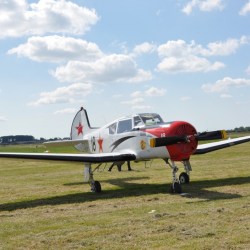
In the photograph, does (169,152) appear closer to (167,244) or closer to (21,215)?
(21,215)

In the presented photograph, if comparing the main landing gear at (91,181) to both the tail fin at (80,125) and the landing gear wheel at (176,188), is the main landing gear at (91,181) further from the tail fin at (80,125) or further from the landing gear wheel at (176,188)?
the tail fin at (80,125)

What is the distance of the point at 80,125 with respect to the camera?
880 inches

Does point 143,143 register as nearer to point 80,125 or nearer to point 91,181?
point 91,181

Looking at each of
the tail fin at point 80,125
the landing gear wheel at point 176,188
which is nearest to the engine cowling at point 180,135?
the landing gear wheel at point 176,188

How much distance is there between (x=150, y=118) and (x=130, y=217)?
6.38 metres

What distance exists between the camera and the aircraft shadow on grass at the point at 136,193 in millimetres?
12188

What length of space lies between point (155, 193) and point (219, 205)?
11.7ft

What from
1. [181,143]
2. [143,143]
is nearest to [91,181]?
[143,143]

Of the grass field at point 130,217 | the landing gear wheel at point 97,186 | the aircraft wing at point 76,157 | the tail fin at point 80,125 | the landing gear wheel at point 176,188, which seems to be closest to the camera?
the grass field at point 130,217

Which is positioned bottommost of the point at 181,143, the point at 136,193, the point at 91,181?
the point at 136,193

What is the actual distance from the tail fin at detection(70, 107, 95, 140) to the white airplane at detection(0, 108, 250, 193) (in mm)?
3070

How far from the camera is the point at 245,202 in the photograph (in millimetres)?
10383

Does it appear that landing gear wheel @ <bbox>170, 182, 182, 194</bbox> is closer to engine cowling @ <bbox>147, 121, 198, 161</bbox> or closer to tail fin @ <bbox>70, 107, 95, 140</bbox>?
engine cowling @ <bbox>147, 121, 198, 161</bbox>

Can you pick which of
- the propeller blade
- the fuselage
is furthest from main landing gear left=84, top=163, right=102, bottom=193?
the propeller blade
